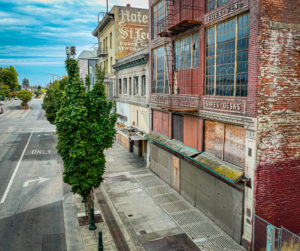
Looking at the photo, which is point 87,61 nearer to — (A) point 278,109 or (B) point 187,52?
(B) point 187,52

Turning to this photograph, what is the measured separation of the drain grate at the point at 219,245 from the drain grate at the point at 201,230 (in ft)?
1.50

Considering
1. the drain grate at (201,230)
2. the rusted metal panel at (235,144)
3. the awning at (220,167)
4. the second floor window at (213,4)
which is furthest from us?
the second floor window at (213,4)

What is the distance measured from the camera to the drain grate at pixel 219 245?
11.9 metres

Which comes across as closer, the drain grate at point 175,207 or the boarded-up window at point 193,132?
the boarded-up window at point 193,132

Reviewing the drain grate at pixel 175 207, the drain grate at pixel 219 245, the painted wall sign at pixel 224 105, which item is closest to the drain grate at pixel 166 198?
the drain grate at pixel 175 207

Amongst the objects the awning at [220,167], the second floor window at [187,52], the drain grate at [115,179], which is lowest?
the drain grate at [115,179]

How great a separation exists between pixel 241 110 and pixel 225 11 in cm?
495

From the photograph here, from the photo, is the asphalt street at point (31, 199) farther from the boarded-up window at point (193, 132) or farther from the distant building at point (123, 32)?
the distant building at point (123, 32)

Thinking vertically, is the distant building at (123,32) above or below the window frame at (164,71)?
above

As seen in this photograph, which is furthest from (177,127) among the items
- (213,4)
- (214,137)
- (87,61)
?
(87,61)

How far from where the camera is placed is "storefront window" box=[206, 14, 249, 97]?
11.8 m

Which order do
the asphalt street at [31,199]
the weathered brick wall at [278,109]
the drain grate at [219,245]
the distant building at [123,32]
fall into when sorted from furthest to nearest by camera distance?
the distant building at [123,32]
the asphalt street at [31,199]
the drain grate at [219,245]
the weathered brick wall at [278,109]

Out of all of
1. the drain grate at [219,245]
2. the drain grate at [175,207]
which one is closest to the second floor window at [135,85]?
the drain grate at [175,207]

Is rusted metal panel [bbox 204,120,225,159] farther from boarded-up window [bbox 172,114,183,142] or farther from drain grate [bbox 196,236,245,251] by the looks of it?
drain grate [bbox 196,236,245,251]
